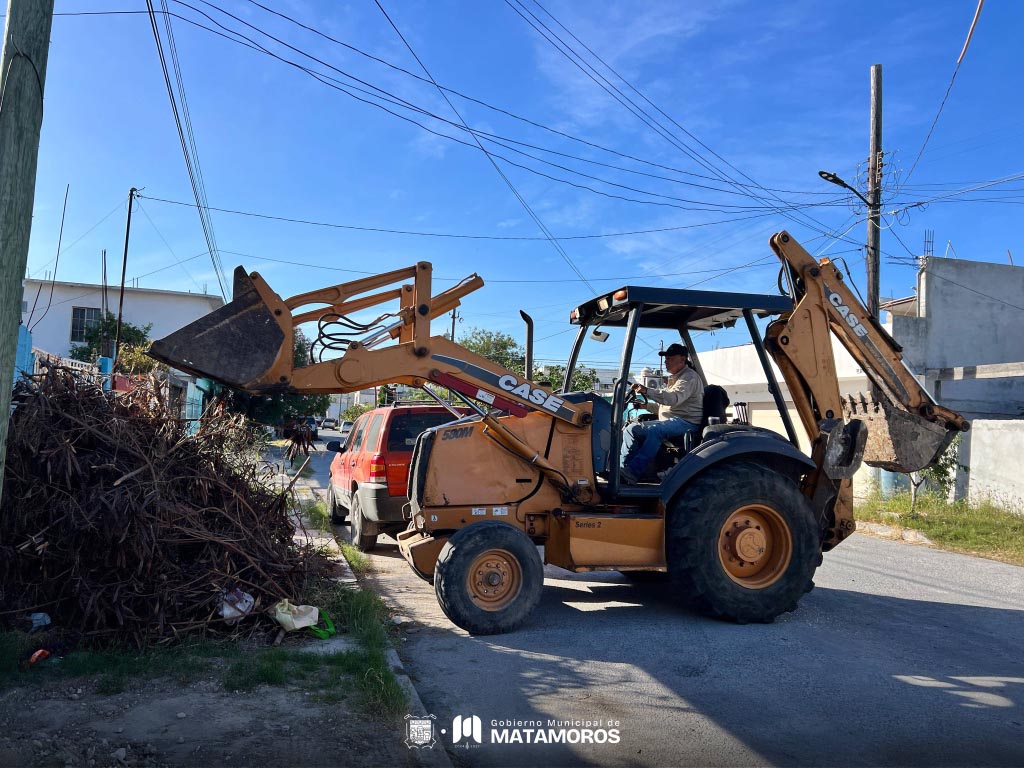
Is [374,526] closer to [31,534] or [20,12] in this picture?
[31,534]

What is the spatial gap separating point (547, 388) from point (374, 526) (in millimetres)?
3806

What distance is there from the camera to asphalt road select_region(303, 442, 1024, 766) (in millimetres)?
4262

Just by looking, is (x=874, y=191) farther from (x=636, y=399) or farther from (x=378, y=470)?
(x=378, y=470)

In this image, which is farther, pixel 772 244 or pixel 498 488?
pixel 772 244

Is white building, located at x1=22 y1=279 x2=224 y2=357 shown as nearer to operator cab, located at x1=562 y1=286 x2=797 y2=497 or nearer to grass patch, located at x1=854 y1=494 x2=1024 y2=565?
grass patch, located at x1=854 y1=494 x2=1024 y2=565

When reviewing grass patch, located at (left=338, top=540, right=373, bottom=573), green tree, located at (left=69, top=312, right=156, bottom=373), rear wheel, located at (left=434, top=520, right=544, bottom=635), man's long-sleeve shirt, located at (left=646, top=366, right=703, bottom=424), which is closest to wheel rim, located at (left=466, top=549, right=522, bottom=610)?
rear wheel, located at (left=434, top=520, right=544, bottom=635)

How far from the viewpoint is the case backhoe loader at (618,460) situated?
6355 millimetres

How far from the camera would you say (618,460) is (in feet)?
22.9

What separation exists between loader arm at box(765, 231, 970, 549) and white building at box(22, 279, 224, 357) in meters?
31.8

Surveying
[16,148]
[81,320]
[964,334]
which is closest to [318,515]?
[16,148]

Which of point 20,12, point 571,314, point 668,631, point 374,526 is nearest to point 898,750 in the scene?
point 668,631

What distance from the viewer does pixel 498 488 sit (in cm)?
695
